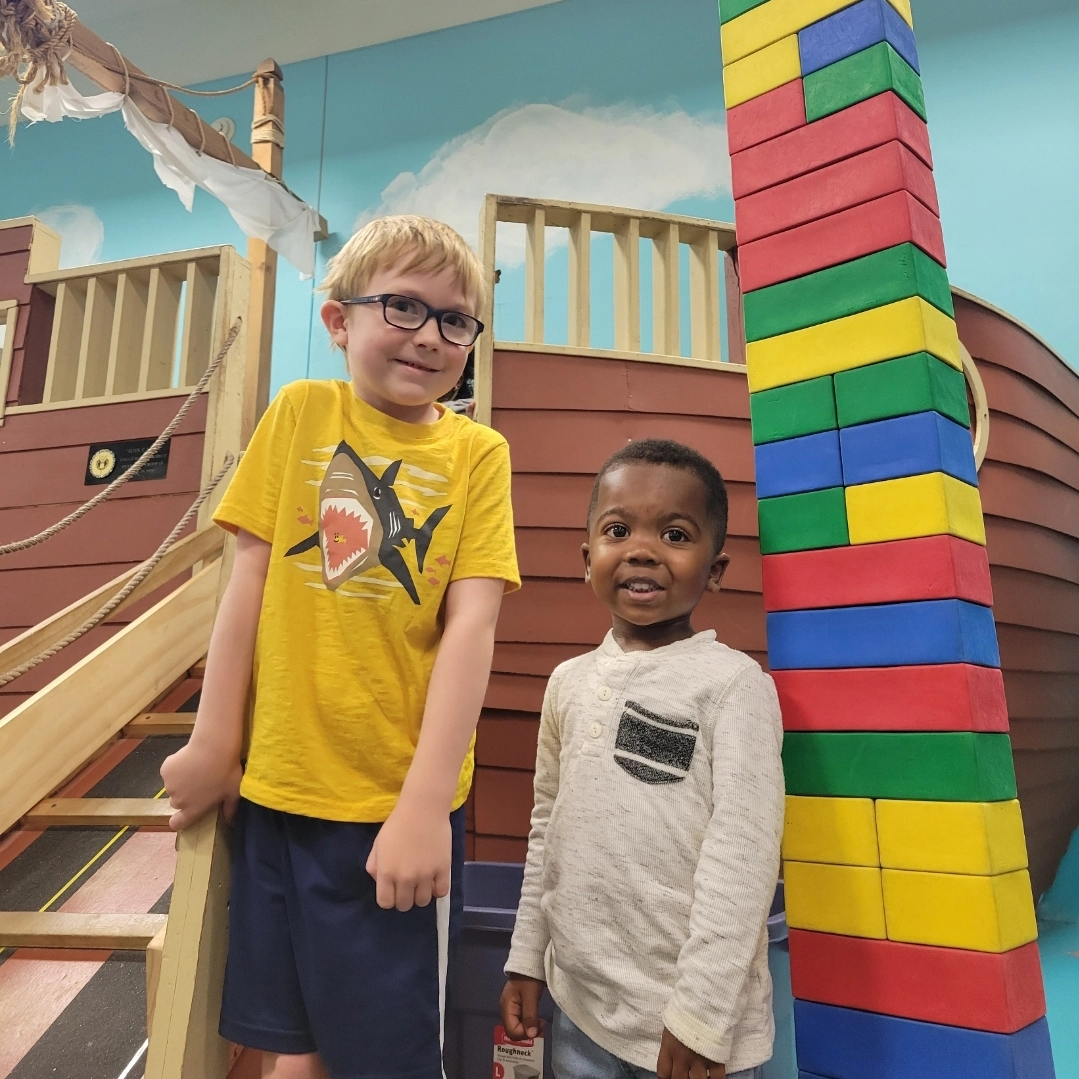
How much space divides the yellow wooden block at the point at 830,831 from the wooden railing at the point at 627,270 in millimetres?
1403

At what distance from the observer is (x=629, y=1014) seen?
0.83 m

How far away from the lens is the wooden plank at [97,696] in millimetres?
1750

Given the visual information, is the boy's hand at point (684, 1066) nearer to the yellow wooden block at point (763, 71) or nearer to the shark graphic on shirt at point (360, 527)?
the shark graphic on shirt at point (360, 527)

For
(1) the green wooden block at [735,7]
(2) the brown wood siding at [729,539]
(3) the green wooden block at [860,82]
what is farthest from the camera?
(2) the brown wood siding at [729,539]

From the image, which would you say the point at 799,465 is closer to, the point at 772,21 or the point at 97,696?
the point at 772,21

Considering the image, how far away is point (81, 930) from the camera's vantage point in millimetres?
1467

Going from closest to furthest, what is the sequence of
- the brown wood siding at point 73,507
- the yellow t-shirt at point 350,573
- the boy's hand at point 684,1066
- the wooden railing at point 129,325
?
the boy's hand at point 684,1066, the yellow t-shirt at point 350,573, the brown wood siding at point 73,507, the wooden railing at point 129,325

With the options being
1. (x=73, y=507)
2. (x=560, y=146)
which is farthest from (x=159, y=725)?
(x=560, y=146)

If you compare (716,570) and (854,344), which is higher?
(854,344)

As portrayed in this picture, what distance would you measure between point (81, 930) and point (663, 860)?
1.19 m

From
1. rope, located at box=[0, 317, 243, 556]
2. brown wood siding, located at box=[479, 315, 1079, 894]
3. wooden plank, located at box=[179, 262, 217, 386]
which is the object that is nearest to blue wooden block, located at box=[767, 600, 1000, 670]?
brown wood siding, located at box=[479, 315, 1079, 894]

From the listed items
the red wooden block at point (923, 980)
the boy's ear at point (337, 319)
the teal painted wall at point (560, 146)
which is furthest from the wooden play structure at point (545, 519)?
the teal painted wall at point (560, 146)

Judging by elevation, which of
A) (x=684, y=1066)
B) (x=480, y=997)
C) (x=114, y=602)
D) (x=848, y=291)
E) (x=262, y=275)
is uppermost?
(x=262, y=275)

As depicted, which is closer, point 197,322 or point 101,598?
point 101,598
